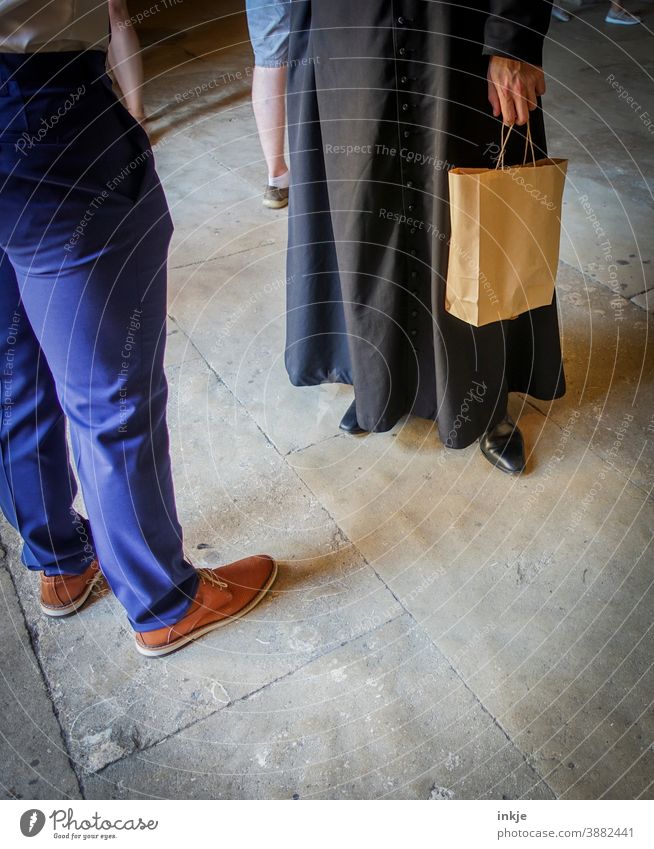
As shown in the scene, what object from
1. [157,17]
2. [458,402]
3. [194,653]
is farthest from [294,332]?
[157,17]

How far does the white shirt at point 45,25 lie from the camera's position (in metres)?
0.79

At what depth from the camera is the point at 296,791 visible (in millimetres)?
1119

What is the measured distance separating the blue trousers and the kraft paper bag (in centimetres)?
52

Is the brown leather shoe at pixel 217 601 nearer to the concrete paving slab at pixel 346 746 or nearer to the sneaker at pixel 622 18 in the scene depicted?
the concrete paving slab at pixel 346 746

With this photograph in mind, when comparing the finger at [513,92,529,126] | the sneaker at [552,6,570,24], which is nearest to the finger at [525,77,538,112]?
the finger at [513,92,529,126]

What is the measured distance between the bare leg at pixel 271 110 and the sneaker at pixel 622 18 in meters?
3.59

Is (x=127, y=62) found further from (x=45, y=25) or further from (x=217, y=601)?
(x=217, y=601)

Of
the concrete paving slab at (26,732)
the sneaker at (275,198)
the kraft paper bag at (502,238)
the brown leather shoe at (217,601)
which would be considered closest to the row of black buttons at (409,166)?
the kraft paper bag at (502,238)

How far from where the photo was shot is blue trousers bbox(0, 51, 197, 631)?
0.86 metres

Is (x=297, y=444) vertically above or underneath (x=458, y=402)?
underneath

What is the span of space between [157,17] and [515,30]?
5002 mm

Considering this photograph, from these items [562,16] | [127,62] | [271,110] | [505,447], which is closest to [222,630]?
[505,447]

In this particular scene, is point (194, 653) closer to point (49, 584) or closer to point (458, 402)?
point (49, 584)
